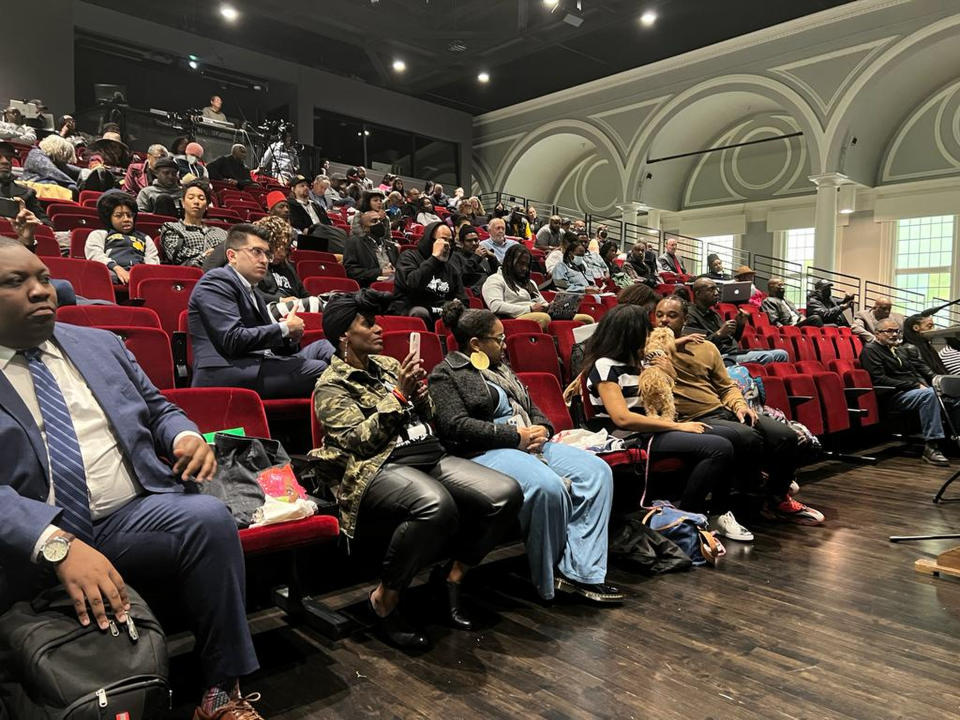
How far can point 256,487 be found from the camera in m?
1.54

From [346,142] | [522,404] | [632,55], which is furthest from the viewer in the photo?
[346,142]

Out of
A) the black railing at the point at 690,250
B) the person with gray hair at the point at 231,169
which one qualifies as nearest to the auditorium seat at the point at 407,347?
the person with gray hair at the point at 231,169

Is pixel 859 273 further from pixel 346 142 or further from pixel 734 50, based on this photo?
pixel 346 142

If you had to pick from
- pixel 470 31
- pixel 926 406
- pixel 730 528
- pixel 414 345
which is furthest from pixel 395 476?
pixel 470 31

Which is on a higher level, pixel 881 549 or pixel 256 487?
pixel 256 487

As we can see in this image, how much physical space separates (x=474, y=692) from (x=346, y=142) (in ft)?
41.8

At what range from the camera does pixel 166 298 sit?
2930 millimetres

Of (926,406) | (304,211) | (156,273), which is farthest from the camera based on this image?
(304,211)

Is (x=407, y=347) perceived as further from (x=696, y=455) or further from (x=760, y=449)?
(x=760, y=449)

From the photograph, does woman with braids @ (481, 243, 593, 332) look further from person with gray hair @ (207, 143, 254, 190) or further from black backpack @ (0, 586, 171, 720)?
person with gray hair @ (207, 143, 254, 190)

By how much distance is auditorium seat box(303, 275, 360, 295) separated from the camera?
3.60 meters

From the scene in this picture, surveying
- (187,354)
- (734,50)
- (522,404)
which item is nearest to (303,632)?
(522,404)

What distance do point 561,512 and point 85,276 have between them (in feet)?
7.48

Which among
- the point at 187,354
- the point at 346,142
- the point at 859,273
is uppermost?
the point at 346,142
